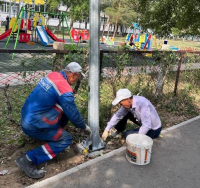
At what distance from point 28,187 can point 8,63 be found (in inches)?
297

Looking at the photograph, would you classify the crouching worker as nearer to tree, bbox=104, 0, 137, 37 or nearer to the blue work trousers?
the blue work trousers

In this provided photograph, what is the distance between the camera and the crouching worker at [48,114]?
2.69 meters

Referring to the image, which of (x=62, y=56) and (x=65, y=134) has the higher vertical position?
(x=62, y=56)

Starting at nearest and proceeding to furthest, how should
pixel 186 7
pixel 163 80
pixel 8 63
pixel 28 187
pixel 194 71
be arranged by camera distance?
pixel 28 187 → pixel 163 80 → pixel 194 71 → pixel 186 7 → pixel 8 63

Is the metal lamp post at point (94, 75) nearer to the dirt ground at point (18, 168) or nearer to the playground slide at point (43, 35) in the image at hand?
the dirt ground at point (18, 168)

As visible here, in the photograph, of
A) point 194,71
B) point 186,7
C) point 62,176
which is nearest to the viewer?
point 62,176

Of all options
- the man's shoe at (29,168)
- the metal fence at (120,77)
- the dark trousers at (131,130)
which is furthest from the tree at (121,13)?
the man's shoe at (29,168)

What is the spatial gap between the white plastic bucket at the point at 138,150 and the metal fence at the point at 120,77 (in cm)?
93

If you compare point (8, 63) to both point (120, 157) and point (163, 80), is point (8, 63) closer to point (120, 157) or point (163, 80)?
point (163, 80)

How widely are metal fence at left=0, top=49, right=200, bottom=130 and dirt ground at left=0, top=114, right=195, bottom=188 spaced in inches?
15.6

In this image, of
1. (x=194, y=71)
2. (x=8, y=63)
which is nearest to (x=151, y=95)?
(x=194, y=71)

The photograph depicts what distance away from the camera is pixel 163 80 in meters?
5.82

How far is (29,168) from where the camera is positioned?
2820mm

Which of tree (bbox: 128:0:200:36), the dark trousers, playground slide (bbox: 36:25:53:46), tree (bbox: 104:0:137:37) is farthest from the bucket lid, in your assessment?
tree (bbox: 104:0:137:37)
